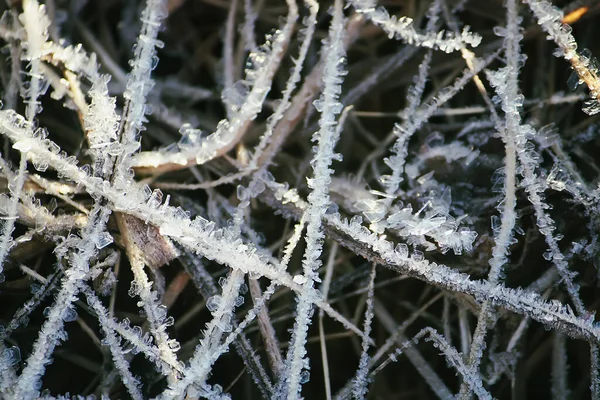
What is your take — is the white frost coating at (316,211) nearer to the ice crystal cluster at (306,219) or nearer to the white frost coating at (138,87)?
the ice crystal cluster at (306,219)

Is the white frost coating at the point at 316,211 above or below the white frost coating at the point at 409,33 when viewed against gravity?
below

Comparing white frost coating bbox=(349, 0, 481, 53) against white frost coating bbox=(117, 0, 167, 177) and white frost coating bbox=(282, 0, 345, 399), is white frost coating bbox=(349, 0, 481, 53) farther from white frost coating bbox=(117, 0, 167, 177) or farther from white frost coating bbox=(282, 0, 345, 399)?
white frost coating bbox=(117, 0, 167, 177)

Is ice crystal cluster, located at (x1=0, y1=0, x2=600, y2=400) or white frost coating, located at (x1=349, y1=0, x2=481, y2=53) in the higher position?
white frost coating, located at (x1=349, y1=0, x2=481, y2=53)

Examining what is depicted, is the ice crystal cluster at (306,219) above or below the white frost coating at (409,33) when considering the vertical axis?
below

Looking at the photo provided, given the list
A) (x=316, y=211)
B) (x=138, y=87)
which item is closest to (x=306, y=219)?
(x=316, y=211)

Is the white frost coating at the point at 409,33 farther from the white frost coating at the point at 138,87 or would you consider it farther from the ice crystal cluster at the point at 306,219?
the white frost coating at the point at 138,87

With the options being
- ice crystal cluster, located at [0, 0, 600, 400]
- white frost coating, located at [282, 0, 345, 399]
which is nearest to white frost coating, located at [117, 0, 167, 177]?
ice crystal cluster, located at [0, 0, 600, 400]

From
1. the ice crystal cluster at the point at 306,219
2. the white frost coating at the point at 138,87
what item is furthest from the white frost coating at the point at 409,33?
the white frost coating at the point at 138,87

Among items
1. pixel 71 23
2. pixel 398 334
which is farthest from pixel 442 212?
pixel 71 23

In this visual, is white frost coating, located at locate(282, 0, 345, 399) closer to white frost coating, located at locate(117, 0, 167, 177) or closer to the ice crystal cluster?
the ice crystal cluster
